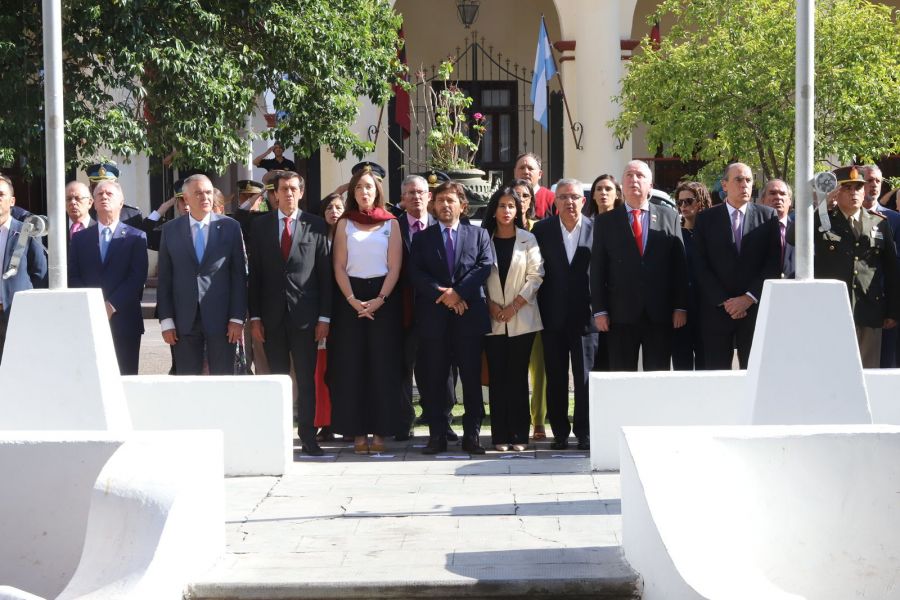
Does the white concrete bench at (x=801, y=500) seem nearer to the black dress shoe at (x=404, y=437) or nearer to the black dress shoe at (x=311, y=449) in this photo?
the black dress shoe at (x=311, y=449)

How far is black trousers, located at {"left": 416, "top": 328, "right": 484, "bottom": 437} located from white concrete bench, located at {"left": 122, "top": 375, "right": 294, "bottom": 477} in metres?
1.16

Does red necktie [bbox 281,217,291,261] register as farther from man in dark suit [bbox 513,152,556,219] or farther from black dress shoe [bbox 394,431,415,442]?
man in dark suit [bbox 513,152,556,219]

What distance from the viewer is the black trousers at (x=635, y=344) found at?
9.89 meters

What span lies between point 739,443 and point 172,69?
31.9 ft

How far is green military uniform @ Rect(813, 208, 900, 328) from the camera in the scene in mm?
10539

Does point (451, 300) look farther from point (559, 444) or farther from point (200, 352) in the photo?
point (200, 352)

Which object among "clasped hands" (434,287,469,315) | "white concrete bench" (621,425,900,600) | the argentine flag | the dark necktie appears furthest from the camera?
the argentine flag

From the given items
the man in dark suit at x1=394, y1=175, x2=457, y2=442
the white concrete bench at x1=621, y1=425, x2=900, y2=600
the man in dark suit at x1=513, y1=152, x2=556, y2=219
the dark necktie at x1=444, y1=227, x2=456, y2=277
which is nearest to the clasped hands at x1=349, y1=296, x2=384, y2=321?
the man in dark suit at x1=394, y1=175, x2=457, y2=442

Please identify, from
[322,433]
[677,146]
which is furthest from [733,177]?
[677,146]

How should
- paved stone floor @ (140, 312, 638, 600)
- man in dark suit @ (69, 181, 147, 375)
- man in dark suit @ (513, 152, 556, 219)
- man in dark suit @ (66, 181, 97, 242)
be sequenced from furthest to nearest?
man in dark suit @ (513, 152, 556, 219) < man in dark suit @ (66, 181, 97, 242) < man in dark suit @ (69, 181, 147, 375) < paved stone floor @ (140, 312, 638, 600)

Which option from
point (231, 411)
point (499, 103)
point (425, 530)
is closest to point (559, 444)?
point (231, 411)

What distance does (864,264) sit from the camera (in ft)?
34.9

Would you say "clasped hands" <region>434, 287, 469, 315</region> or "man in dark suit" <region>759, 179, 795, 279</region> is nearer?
"clasped hands" <region>434, 287, 469, 315</region>

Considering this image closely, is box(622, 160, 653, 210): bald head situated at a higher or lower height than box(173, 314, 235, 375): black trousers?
higher
